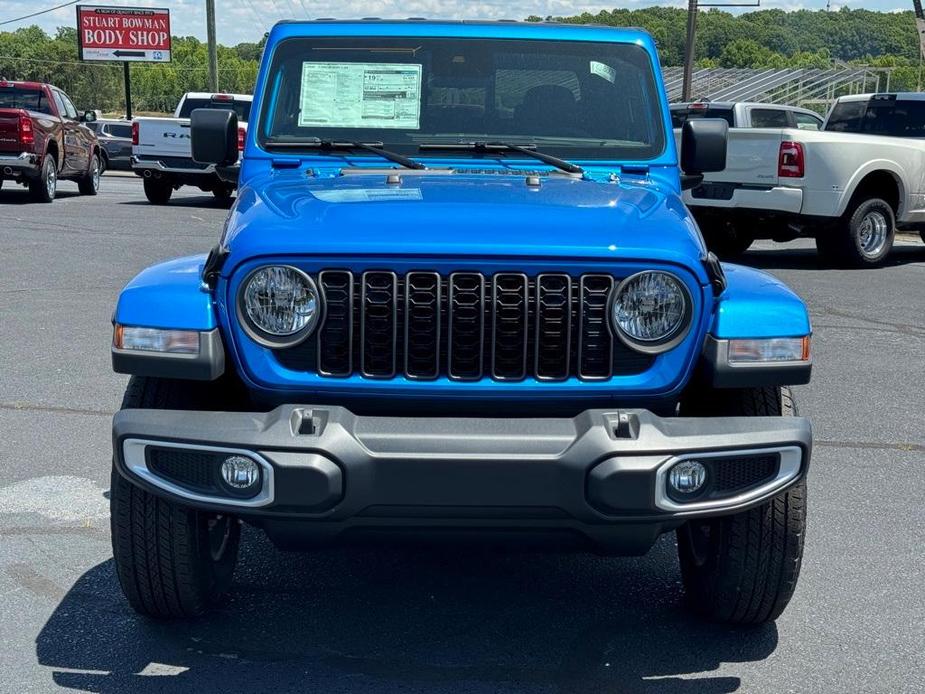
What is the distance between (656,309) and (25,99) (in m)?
19.7

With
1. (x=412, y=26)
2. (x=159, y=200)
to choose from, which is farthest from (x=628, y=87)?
(x=159, y=200)

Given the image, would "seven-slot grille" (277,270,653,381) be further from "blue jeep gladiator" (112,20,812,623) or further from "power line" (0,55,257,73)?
"power line" (0,55,257,73)

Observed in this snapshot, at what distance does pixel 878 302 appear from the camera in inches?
449

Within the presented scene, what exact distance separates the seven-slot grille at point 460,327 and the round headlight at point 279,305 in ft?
0.13

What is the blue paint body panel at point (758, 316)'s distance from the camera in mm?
3586

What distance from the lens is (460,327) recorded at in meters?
3.50

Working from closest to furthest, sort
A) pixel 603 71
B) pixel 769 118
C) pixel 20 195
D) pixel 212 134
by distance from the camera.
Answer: pixel 603 71 → pixel 212 134 → pixel 769 118 → pixel 20 195

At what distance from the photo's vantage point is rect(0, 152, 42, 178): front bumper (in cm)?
1898

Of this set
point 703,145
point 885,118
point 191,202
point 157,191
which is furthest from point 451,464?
point 191,202

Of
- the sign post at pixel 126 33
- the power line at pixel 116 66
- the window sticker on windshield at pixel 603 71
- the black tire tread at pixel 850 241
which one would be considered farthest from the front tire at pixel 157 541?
the power line at pixel 116 66

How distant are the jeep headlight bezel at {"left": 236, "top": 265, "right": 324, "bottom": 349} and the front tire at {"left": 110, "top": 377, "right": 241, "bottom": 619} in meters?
0.38

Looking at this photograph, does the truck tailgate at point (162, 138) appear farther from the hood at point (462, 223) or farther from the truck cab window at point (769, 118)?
the hood at point (462, 223)

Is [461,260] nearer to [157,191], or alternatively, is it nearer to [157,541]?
[157,541]

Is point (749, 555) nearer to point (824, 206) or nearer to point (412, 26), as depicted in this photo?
point (412, 26)
